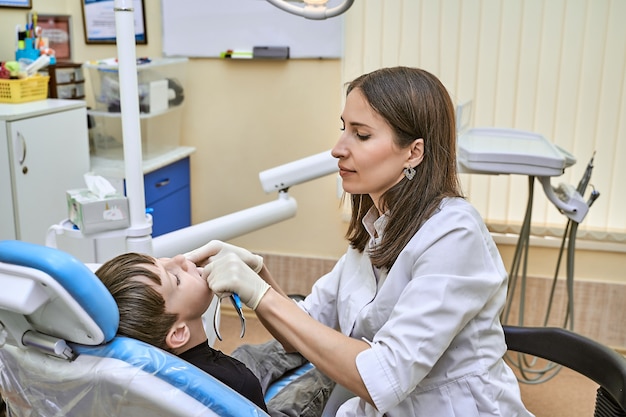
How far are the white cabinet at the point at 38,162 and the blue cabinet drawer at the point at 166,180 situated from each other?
0.26 m

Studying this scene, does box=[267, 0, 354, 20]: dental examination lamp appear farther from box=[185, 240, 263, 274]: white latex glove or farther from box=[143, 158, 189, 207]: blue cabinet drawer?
box=[143, 158, 189, 207]: blue cabinet drawer

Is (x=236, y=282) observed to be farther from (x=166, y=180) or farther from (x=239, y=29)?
(x=239, y=29)

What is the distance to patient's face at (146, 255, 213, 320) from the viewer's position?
48.9 inches

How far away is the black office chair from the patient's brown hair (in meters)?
0.79

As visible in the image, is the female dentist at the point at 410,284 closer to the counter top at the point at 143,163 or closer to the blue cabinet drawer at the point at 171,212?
the counter top at the point at 143,163

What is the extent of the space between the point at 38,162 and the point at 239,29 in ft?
3.40

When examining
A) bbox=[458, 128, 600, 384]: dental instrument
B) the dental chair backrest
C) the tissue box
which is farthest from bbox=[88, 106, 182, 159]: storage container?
the dental chair backrest

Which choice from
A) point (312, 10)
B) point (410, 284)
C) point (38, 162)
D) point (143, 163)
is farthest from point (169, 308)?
point (143, 163)

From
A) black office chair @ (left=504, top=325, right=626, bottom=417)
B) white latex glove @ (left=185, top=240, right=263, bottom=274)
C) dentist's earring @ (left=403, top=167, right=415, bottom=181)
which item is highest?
dentist's earring @ (left=403, top=167, right=415, bottom=181)

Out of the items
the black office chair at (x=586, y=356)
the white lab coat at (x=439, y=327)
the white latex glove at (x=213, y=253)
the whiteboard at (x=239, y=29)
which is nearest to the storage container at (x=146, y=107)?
the whiteboard at (x=239, y=29)

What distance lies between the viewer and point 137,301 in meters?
1.16

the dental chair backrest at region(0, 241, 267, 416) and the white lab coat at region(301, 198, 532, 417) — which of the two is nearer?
the dental chair backrest at region(0, 241, 267, 416)

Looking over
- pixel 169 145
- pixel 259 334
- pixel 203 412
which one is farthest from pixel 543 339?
pixel 169 145

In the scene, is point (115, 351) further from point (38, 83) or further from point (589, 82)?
point (589, 82)
